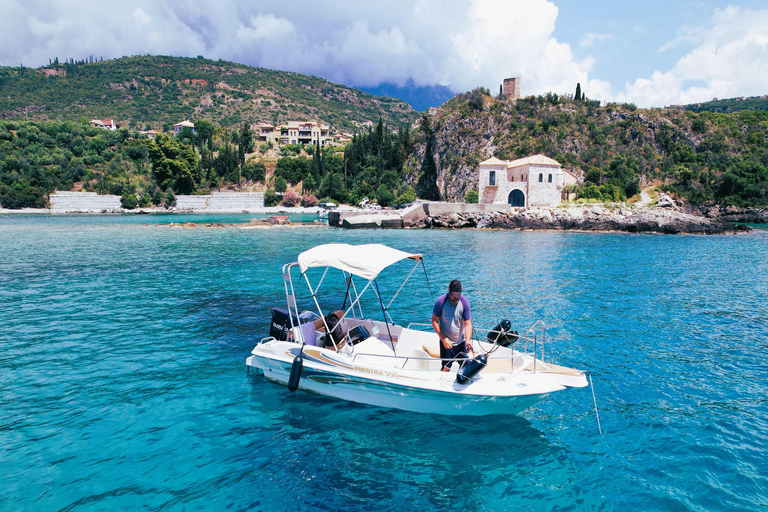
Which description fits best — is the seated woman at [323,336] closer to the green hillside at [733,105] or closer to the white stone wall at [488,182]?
the white stone wall at [488,182]

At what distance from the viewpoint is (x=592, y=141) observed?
7925cm

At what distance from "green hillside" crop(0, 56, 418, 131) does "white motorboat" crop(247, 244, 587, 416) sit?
160221 millimetres

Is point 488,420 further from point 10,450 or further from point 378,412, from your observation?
point 10,450

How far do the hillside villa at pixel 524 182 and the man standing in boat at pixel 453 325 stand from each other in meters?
58.8

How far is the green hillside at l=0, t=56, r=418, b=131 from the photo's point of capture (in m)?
148

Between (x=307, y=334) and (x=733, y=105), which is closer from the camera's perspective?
(x=307, y=334)

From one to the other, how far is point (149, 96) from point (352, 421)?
194 m

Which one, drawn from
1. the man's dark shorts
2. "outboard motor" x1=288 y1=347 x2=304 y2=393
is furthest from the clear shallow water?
the man's dark shorts

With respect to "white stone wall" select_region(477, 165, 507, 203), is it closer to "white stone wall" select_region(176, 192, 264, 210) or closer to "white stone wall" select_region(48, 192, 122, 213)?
"white stone wall" select_region(176, 192, 264, 210)

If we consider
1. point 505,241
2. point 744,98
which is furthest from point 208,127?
point 744,98

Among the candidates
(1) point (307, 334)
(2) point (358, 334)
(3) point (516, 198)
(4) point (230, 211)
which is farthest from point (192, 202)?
(2) point (358, 334)

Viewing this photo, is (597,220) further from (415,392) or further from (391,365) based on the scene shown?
(415,392)

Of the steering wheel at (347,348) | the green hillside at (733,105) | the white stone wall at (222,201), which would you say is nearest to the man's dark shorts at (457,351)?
the steering wheel at (347,348)

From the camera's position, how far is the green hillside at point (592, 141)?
7306 cm
